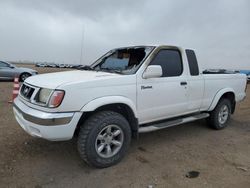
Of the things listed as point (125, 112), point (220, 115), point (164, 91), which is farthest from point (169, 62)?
point (220, 115)

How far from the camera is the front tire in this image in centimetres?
325

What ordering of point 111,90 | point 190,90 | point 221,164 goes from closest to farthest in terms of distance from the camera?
point 111,90 < point 221,164 < point 190,90

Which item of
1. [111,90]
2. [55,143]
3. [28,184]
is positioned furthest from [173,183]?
[55,143]

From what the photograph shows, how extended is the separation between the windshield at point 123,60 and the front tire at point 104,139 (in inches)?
33.9

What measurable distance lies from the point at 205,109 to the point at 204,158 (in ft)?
5.08

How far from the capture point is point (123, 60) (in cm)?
436

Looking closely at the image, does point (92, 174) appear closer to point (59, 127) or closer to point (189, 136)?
point (59, 127)

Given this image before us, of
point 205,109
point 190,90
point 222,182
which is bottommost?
point 222,182

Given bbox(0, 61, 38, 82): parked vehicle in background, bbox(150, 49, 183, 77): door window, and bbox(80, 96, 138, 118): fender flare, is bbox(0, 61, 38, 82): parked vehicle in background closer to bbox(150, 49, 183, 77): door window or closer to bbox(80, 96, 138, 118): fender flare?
bbox(150, 49, 183, 77): door window

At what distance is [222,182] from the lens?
318cm

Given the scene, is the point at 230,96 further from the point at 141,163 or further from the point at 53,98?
the point at 53,98

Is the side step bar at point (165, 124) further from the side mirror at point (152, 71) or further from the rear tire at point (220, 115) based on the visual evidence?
the side mirror at point (152, 71)

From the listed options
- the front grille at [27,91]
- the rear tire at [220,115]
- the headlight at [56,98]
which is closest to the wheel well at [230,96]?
the rear tire at [220,115]

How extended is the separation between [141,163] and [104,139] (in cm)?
75
